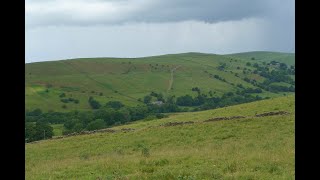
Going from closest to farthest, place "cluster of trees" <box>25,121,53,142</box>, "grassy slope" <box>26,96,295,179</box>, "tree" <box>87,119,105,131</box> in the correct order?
1. "grassy slope" <box>26,96,295,179</box>
2. "cluster of trees" <box>25,121,53,142</box>
3. "tree" <box>87,119,105,131</box>

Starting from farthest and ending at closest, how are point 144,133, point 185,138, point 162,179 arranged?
1. point 144,133
2. point 185,138
3. point 162,179

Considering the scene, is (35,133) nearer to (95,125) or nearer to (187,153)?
(95,125)

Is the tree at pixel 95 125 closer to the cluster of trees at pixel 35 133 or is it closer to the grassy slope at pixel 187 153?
the cluster of trees at pixel 35 133

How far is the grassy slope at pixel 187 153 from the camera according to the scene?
1648 cm

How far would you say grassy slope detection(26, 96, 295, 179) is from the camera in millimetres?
16484

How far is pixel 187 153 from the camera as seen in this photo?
23469 mm

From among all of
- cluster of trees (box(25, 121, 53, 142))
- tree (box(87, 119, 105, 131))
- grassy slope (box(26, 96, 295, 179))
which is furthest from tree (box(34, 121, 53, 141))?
grassy slope (box(26, 96, 295, 179))

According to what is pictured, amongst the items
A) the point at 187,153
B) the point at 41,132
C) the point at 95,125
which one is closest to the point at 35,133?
the point at 41,132

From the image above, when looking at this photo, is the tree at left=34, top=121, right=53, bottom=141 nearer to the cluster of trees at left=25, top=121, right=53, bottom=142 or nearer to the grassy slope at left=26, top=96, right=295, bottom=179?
the cluster of trees at left=25, top=121, right=53, bottom=142
